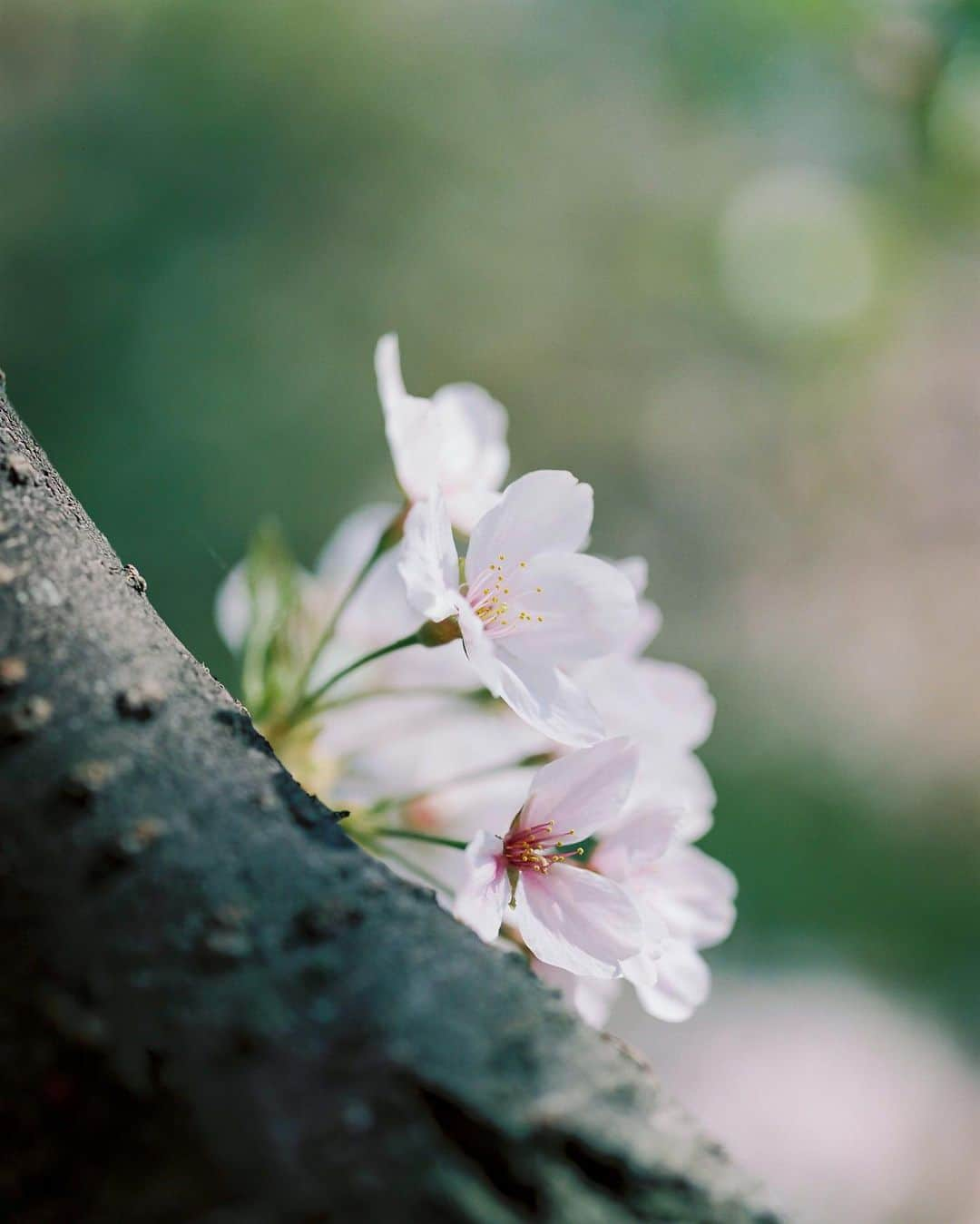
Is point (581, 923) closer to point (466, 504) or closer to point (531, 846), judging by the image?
point (531, 846)

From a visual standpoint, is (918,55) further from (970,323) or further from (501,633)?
(970,323)

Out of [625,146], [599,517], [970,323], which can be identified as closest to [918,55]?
[599,517]

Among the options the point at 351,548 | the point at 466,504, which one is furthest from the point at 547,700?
the point at 351,548

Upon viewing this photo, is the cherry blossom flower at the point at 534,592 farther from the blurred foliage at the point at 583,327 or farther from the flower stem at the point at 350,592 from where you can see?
the blurred foliage at the point at 583,327

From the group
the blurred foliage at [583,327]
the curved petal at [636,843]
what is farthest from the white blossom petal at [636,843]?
the blurred foliage at [583,327]

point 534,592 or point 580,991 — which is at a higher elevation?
point 534,592

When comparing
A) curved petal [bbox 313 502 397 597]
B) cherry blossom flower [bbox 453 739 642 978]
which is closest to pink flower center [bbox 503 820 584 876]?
cherry blossom flower [bbox 453 739 642 978]
